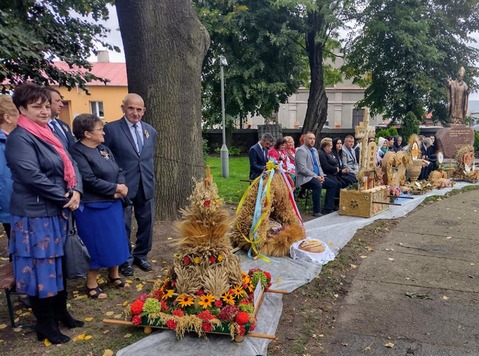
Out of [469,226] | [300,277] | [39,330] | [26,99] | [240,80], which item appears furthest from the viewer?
[240,80]

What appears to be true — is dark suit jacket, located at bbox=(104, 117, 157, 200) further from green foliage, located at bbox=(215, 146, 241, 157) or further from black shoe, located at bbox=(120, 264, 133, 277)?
green foliage, located at bbox=(215, 146, 241, 157)

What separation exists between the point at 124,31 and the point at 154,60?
0.63 meters

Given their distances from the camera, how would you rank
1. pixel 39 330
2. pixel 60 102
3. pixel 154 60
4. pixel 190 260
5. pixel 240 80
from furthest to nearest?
pixel 240 80, pixel 154 60, pixel 60 102, pixel 190 260, pixel 39 330

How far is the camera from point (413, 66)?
1875 cm

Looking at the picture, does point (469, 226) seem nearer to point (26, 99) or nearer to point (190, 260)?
point (190, 260)

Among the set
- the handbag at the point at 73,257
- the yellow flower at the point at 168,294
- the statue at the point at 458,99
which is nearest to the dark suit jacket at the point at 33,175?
the handbag at the point at 73,257

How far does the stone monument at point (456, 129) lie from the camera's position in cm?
1350

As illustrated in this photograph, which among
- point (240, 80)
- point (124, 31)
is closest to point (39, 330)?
Answer: point (124, 31)

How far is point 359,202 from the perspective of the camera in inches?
289

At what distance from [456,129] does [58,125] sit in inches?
543

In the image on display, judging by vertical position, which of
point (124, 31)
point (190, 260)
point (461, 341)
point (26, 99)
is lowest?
point (461, 341)

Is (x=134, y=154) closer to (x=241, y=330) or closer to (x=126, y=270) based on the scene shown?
(x=126, y=270)

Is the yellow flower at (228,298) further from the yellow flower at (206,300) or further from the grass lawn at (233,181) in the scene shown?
the grass lawn at (233,181)

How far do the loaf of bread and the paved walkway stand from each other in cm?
55
